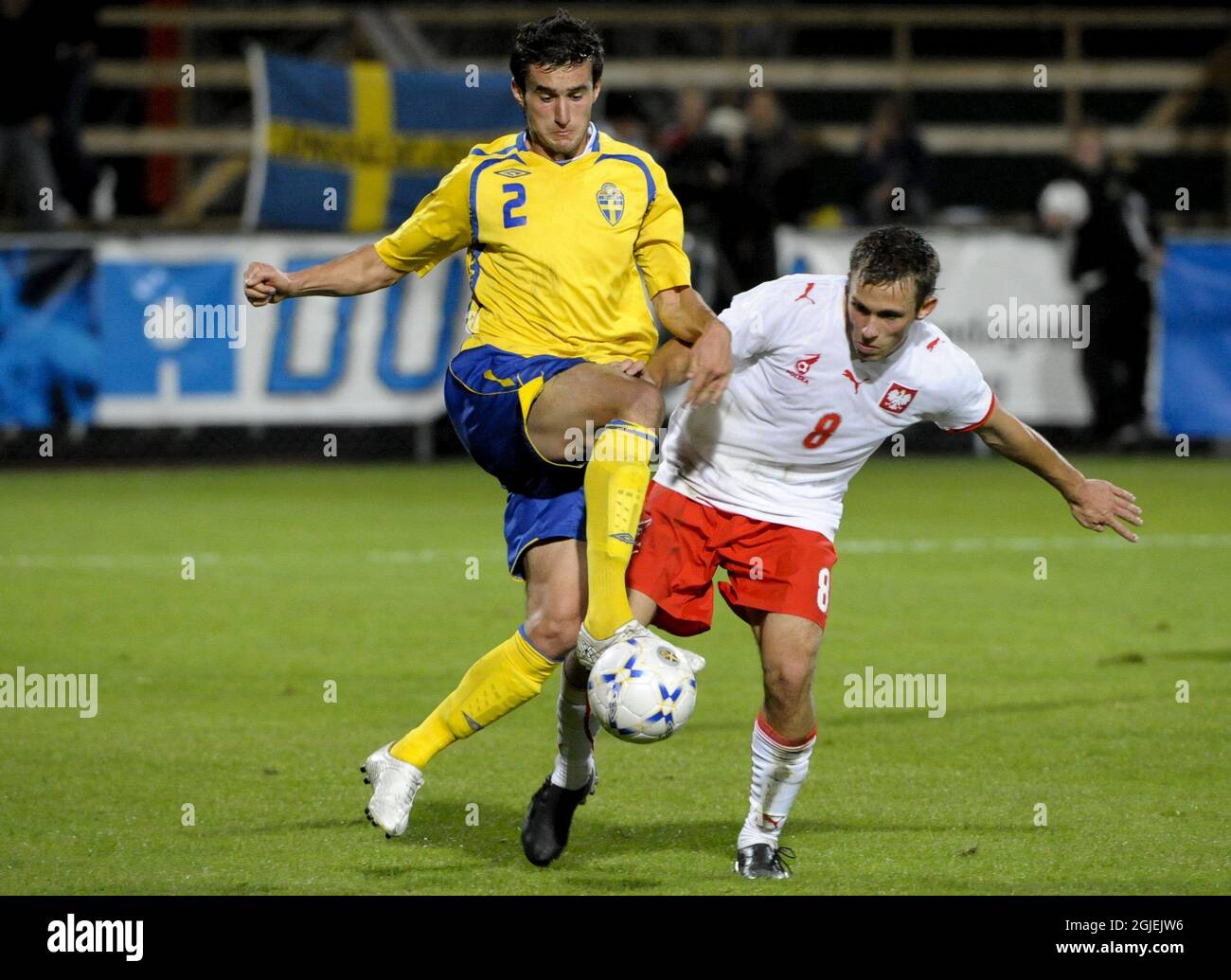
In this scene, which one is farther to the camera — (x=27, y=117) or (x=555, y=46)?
(x=27, y=117)

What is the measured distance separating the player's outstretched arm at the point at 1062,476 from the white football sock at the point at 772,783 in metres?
0.95

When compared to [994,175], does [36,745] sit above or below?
below

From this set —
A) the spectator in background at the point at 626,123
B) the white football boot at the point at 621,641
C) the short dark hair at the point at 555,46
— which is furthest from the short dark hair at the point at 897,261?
the spectator in background at the point at 626,123

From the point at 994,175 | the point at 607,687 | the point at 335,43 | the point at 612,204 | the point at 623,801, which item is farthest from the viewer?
the point at 994,175

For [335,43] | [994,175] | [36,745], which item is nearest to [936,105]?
[994,175]

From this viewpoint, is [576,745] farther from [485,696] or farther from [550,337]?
[550,337]

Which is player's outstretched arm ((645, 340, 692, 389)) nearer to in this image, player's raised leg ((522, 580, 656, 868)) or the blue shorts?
the blue shorts

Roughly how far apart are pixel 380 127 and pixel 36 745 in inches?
389

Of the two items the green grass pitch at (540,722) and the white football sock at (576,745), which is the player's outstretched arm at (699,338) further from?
the green grass pitch at (540,722)

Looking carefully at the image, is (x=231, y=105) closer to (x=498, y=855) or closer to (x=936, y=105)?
(x=936, y=105)

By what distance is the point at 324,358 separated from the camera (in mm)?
15219

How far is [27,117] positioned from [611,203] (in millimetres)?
11741

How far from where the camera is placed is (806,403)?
212 inches

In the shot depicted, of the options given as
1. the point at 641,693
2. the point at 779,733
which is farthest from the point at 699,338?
the point at 779,733
